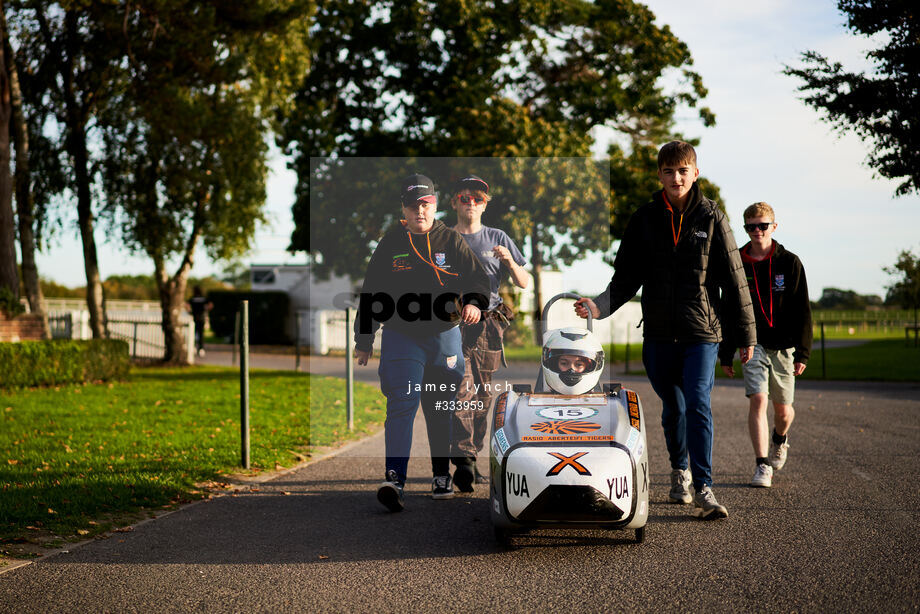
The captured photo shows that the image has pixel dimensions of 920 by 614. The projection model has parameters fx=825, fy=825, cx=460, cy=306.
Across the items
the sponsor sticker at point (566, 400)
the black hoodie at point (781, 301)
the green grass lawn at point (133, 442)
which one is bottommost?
the green grass lawn at point (133, 442)

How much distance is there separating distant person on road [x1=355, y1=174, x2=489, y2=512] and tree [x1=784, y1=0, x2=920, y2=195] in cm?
1403

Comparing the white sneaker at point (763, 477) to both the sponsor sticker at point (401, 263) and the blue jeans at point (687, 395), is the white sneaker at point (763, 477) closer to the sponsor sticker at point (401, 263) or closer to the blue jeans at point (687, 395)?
the blue jeans at point (687, 395)

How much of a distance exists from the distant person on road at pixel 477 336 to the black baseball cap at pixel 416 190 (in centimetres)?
61

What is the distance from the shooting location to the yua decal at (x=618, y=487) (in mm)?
4238

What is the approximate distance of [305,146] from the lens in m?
23.3

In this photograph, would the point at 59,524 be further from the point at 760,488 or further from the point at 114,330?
the point at 114,330

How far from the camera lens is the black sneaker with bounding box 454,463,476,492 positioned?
612cm

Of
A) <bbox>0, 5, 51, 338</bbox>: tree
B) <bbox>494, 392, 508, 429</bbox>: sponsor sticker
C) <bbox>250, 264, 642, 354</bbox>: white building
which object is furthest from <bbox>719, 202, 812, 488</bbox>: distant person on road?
<bbox>0, 5, 51, 338</bbox>: tree

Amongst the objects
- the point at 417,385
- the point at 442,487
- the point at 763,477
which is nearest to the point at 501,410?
the point at 417,385

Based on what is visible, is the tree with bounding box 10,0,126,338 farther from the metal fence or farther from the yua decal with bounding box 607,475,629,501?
the yua decal with bounding box 607,475,629,501

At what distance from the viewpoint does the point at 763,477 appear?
6250 millimetres

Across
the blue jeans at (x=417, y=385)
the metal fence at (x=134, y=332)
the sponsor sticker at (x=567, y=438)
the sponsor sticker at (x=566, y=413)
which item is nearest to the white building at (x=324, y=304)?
the metal fence at (x=134, y=332)

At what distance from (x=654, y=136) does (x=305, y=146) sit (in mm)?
11422

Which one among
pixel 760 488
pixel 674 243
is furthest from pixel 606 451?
pixel 760 488
